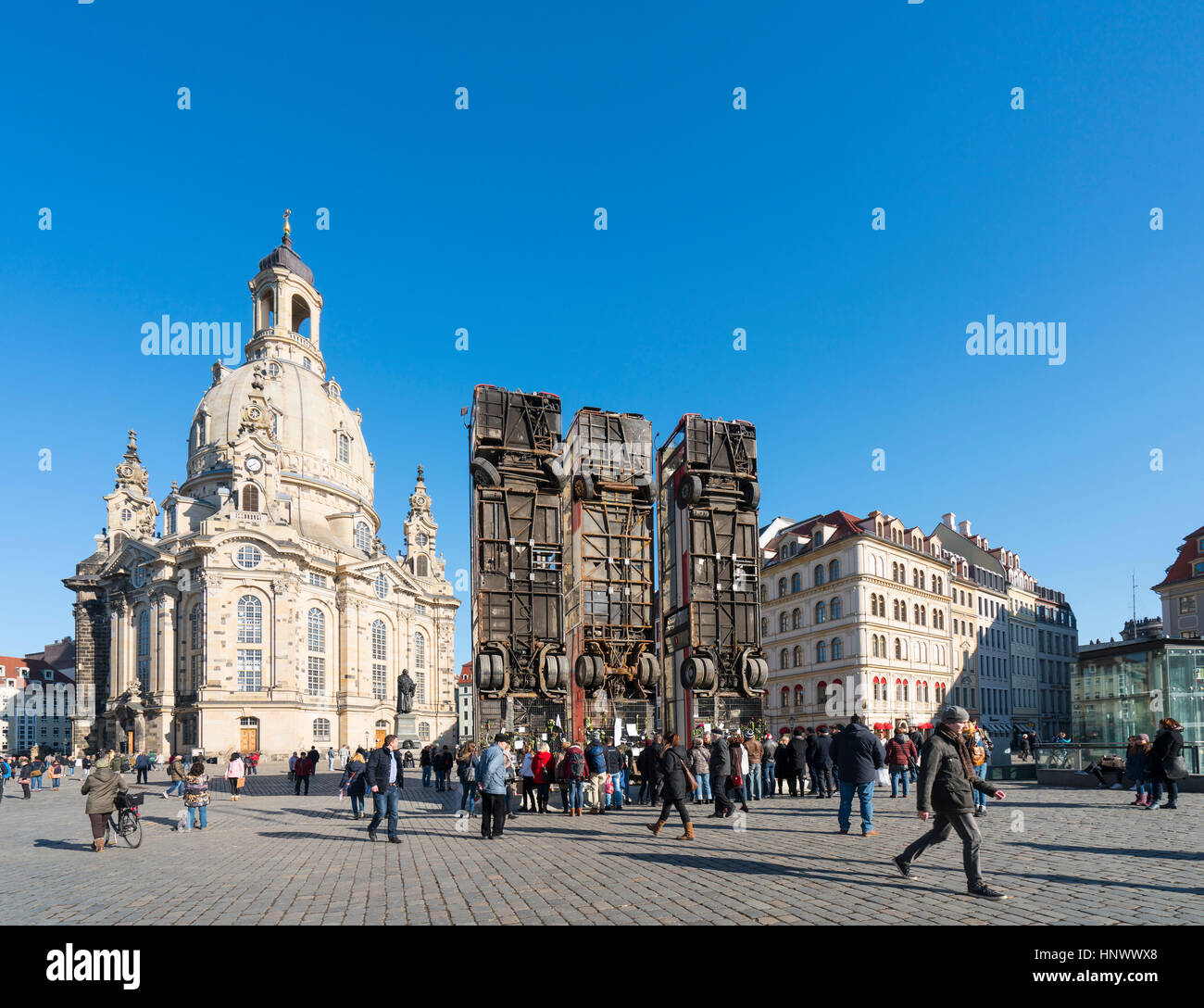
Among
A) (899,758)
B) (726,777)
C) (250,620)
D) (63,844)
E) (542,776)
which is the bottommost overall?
(63,844)

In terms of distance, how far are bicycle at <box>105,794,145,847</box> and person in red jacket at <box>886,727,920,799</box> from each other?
1525cm

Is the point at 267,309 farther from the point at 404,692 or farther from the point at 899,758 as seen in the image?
the point at 899,758

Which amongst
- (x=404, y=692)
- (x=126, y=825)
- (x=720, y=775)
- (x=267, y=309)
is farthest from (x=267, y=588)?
(x=720, y=775)

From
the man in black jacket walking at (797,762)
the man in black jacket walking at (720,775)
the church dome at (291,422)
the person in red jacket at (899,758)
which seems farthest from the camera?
the church dome at (291,422)

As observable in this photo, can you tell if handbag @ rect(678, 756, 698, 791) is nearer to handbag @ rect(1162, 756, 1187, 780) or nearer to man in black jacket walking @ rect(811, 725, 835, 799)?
man in black jacket walking @ rect(811, 725, 835, 799)

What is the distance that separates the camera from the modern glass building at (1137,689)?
77.6 feet

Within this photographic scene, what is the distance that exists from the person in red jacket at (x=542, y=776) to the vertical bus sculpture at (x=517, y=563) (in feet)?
16.9

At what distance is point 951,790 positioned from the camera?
9.02 m

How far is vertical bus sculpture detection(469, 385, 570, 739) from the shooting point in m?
25.5

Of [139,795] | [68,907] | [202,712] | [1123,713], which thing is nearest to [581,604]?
[139,795]

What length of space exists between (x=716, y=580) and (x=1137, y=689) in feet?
41.2

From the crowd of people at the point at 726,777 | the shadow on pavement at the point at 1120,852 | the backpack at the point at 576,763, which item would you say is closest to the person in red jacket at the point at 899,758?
the crowd of people at the point at 726,777

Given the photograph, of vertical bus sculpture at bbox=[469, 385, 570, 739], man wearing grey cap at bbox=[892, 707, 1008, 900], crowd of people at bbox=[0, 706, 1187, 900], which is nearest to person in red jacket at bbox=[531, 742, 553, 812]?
crowd of people at bbox=[0, 706, 1187, 900]

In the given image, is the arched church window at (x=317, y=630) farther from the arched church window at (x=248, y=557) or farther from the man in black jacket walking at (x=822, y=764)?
the man in black jacket walking at (x=822, y=764)
